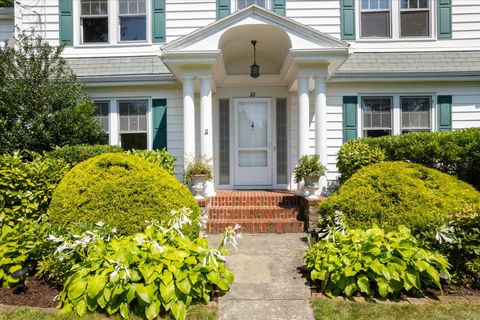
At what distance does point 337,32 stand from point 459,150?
14.5 ft

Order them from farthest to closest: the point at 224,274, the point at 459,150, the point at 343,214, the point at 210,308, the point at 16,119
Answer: the point at 16,119 < the point at 459,150 < the point at 343,214 < the point at 224,274 < the point at 210,308

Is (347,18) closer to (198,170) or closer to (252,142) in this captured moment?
(252,142)

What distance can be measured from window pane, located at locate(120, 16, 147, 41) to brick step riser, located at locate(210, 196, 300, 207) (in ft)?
15.9

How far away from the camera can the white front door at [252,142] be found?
7.97 metres

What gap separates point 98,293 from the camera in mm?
2846

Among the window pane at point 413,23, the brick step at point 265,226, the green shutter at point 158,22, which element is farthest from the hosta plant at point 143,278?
the window pane at point 413,23

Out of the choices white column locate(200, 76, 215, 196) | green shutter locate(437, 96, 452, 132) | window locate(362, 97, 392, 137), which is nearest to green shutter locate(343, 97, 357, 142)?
window locate(362, 97, 392, 137)

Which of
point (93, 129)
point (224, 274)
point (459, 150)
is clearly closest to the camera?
point (224, 274)

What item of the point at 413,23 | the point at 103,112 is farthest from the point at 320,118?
the point at 103,112

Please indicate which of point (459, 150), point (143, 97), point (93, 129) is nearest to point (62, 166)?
point (93, 129)

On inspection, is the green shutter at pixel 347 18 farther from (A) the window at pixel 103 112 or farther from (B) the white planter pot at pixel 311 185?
(A) the window at pixel 103 112

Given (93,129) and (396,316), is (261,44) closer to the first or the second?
(93,129)

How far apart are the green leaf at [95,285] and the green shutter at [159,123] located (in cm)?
524

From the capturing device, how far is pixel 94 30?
329 inches
